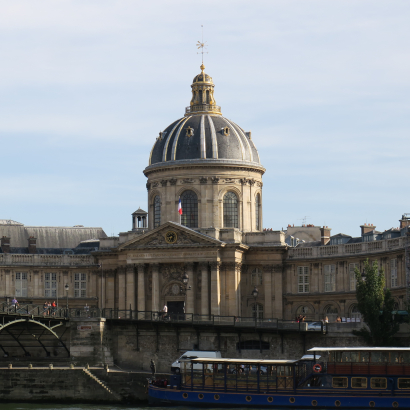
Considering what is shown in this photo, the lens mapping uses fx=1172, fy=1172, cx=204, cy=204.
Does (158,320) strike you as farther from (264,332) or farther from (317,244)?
(317,244)

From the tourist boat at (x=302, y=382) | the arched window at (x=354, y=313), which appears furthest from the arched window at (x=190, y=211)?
the tourist boat at (x=302, y=382)

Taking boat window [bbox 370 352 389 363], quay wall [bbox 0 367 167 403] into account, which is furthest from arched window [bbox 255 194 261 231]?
boat window [bbox 370 352 389 363]

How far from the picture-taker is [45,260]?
386 feet

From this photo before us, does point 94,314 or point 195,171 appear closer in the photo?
point 94,314

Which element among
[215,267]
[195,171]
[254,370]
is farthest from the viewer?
[195,171]

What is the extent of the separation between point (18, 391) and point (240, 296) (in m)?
31.5

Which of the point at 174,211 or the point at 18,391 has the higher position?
the point at 174,211

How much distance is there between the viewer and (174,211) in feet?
375

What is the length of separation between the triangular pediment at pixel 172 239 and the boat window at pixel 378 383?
32.5m

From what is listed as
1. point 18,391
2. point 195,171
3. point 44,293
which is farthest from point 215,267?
point 18,391

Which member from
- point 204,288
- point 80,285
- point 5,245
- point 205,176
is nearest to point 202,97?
Result: point 205,176

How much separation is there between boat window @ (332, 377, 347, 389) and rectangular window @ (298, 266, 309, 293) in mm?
34550

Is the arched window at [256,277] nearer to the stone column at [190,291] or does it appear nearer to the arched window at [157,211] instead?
the stone column at [190,291]

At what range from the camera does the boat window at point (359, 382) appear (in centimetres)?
7675
